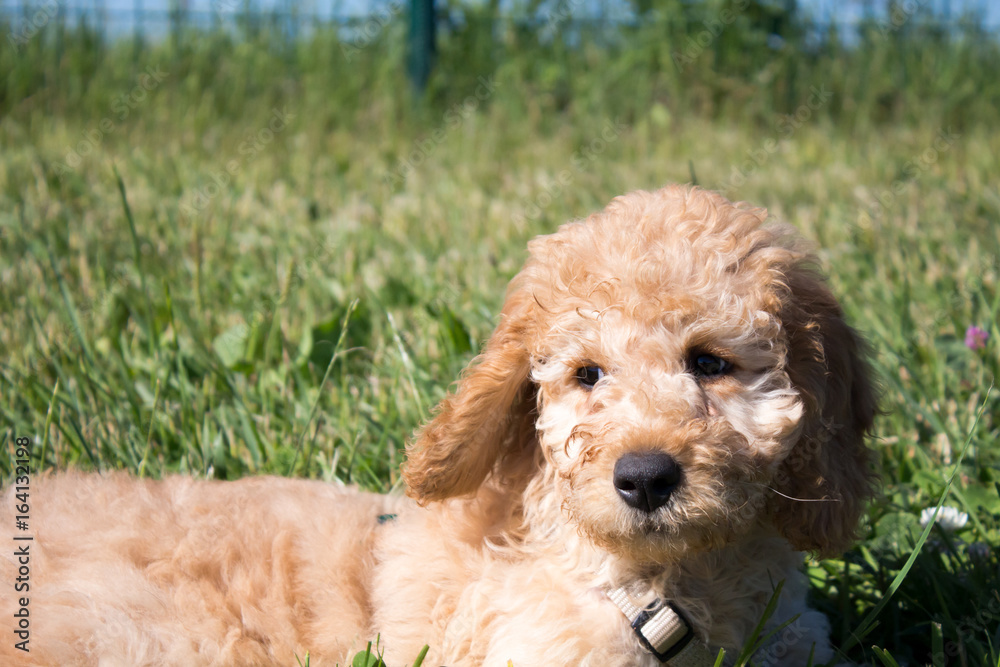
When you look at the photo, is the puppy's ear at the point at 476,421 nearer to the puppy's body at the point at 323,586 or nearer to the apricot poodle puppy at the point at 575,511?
the apricot poodle puppy at the point at 575,511

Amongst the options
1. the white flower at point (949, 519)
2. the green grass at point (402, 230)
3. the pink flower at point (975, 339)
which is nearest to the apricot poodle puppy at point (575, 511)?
the green grass at point (402, 230)

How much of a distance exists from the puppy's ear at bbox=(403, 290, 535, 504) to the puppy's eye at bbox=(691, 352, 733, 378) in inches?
17.4

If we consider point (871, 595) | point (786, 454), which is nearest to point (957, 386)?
point (871, 595)

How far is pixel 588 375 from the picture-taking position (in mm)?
2158

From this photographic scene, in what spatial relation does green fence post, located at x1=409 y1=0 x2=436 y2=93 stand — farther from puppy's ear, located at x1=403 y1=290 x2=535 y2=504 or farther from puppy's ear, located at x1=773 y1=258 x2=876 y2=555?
puppy's ear, located at x1=773 y1=258 x2=876 y2=555

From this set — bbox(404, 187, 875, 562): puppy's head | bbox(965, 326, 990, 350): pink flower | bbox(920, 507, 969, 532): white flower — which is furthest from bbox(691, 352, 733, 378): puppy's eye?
bbox(965, 326, 990, 350): pink flower

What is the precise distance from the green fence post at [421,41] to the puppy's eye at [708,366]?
697 cm

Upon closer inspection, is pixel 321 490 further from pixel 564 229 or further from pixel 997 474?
pixel 997 474

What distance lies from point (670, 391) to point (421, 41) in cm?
717

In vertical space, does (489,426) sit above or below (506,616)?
above

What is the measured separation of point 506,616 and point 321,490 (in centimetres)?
77

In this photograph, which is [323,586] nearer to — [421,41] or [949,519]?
[949,519]

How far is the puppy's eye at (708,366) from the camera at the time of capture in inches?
81.3

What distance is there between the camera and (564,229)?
240cm
